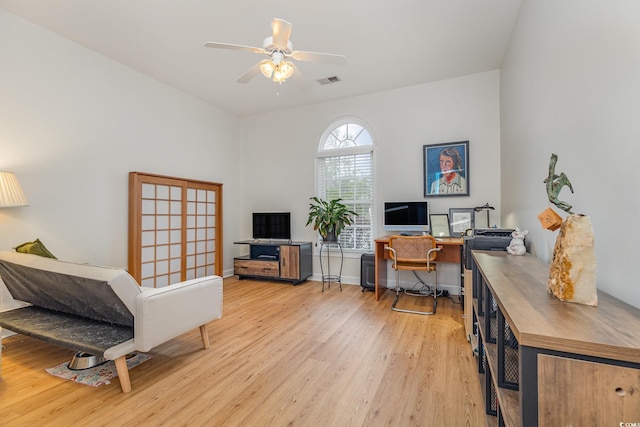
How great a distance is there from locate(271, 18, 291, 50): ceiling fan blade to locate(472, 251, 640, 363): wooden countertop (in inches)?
82.7

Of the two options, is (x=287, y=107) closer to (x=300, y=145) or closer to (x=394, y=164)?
(x=300, y=145)

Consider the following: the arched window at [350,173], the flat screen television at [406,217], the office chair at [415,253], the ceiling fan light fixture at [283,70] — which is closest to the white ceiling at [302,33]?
the ceiling fan light fixture at [283,70]

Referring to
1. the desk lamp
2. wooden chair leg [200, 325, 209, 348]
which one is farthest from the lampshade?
the desk lamp

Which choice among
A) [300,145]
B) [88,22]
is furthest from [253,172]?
[88,22]

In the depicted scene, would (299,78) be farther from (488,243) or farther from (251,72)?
(488,243)

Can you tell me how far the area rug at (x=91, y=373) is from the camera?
2.03 m

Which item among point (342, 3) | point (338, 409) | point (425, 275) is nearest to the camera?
point (338, 409)

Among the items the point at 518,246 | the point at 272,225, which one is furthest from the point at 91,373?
the point at 272,225

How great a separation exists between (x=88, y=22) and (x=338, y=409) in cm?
420

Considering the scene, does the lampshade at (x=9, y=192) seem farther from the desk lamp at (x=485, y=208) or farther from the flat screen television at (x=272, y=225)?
the desk lamp at (x=485, y=208)

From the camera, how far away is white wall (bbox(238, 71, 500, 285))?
4051 millimetres

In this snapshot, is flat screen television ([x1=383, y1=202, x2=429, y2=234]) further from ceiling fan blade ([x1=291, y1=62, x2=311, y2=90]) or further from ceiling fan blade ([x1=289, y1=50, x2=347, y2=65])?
ceiling fan blade ([x1=289, y1=50, x2=347, y2=65])

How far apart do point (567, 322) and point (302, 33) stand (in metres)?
3.31

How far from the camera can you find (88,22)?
9.71 ft
